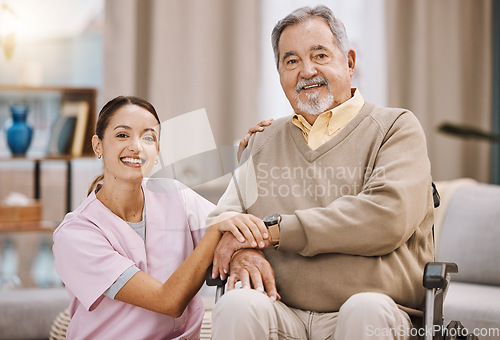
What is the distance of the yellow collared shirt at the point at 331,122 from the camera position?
72.2 inches

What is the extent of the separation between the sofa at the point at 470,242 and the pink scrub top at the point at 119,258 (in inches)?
47.2

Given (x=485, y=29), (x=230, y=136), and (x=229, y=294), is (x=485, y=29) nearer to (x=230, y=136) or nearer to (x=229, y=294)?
(x=230, y=136)

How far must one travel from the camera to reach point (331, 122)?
6.04ft

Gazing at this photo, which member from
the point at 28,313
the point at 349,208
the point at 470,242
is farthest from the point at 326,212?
the point at 28,313

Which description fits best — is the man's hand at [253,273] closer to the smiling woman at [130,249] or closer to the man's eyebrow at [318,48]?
the smiling woman at [130,249]

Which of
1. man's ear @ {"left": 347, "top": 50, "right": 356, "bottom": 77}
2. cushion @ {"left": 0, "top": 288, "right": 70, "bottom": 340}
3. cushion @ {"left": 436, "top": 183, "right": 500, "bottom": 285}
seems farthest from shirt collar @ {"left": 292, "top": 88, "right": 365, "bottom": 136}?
cushion @ {"left": 0, "top": 288, "right": 70, "bottom": 340}

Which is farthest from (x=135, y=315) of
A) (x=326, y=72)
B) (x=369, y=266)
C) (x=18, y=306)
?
(x=18, y=306)

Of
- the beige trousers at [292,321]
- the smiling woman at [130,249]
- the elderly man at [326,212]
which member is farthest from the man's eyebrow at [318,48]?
the beige trousers at [292,321]

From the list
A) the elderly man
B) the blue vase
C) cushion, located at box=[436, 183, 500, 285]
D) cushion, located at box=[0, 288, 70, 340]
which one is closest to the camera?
the elderly man

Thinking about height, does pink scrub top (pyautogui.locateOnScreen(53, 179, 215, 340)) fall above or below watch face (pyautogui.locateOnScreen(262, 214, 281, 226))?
below

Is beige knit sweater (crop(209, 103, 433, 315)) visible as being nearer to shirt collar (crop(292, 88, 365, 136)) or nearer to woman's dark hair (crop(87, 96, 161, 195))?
shirt collar (crop(292, 88, 365, 136))

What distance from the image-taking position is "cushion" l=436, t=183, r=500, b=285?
2.75 m

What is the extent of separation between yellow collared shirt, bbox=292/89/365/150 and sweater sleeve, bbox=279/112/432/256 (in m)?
0.20

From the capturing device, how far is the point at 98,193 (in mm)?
1764
